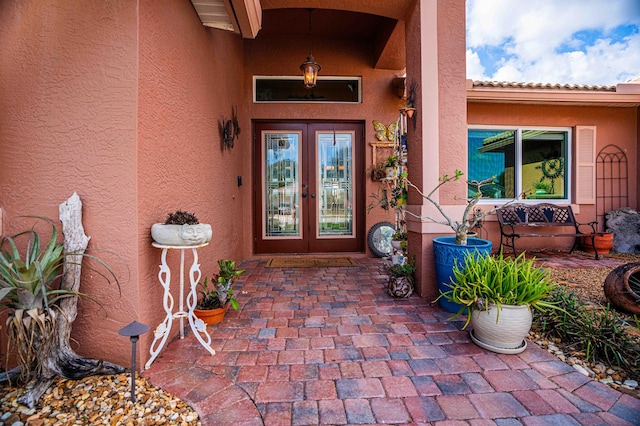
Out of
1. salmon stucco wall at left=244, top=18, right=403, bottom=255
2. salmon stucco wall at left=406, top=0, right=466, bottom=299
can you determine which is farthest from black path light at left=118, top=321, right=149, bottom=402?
salmon stucco wall at left=244, top=18, right=403, bottom=255

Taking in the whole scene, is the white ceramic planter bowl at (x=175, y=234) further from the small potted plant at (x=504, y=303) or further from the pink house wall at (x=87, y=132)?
the small potted plant at (x=504, y=303)

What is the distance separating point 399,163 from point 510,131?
115 inches

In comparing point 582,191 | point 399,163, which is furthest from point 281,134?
point 582,191

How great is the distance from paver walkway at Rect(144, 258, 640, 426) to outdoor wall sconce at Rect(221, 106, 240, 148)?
204cm

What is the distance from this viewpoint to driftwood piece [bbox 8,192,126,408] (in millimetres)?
Answer: 1488

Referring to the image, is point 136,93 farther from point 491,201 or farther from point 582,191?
point 582,191

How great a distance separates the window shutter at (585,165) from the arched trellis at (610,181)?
6.6 inches

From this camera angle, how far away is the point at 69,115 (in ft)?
5.55

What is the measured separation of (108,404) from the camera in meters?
1.42

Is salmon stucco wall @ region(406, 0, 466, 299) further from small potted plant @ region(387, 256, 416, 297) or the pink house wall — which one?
the pink house wall

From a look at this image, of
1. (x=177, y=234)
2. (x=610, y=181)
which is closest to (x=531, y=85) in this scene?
(x=610, y=181)

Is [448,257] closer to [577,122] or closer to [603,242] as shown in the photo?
[603,242]

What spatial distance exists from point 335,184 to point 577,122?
433 centimetres

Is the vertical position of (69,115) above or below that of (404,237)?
above
